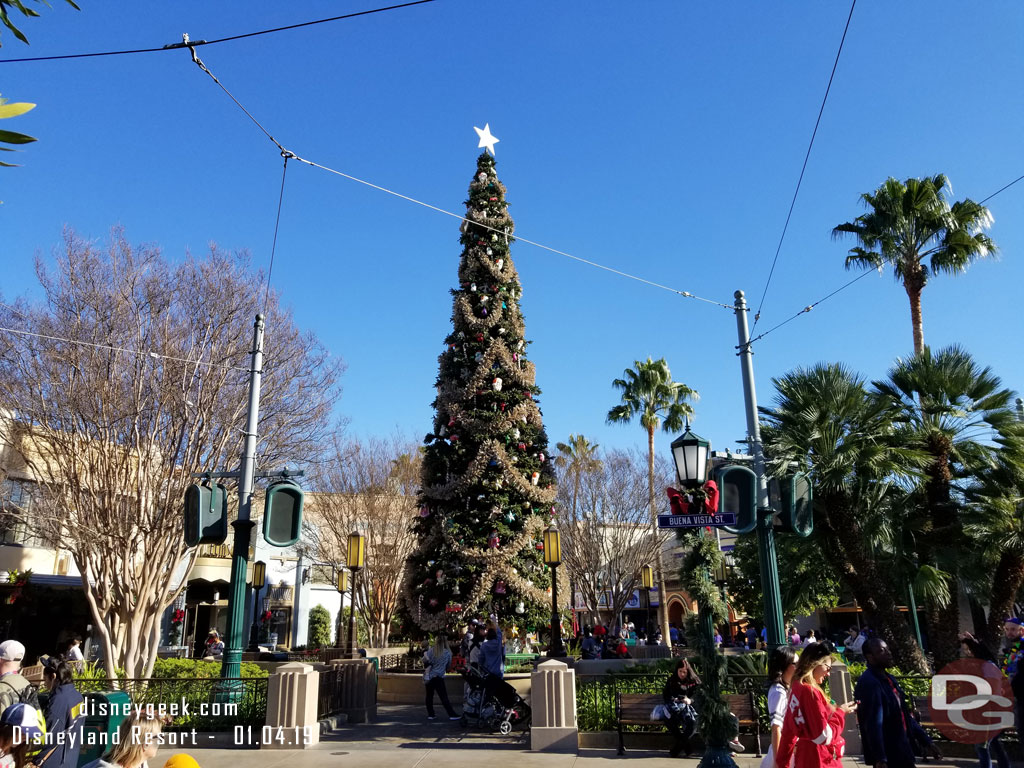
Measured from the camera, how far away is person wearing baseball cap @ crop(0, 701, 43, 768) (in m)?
4.37

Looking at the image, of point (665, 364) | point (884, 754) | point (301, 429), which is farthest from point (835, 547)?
point (665, 364)

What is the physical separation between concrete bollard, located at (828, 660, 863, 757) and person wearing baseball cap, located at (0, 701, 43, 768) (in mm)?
9169

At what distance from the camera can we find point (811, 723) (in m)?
4.74

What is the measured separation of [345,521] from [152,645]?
14325 millimetres

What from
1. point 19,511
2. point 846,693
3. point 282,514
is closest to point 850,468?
point 846,693

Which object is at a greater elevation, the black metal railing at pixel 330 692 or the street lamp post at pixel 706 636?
the street lamp post at pixel 706 636

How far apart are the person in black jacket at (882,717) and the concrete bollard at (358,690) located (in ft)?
33.3

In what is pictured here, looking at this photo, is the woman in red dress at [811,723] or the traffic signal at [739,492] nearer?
the woman in red dress at [811,723]

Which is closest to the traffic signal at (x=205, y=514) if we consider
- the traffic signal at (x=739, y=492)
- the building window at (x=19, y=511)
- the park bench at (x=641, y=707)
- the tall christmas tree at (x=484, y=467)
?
the park bench at (x=641, y=707)

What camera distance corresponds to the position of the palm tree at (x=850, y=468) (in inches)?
591

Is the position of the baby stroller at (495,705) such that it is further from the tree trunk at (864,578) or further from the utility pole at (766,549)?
the tree trunk at (864,578)

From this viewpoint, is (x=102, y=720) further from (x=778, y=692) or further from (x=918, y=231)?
(x=918, y=231)

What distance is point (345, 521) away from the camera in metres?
29.9

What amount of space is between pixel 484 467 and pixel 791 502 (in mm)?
10170
